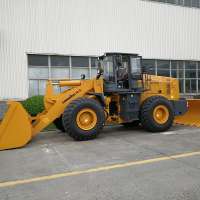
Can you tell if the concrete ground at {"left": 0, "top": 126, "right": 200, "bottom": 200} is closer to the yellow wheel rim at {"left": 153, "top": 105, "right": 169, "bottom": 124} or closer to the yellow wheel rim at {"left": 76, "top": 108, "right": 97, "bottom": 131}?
the yellow wheel rim at {"left": 76, "top": 108, "right": 97, "bottom": 131}

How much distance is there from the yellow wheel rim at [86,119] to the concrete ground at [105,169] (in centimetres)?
50

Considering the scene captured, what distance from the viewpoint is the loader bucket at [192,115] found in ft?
38.4

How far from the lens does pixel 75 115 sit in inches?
→ 344

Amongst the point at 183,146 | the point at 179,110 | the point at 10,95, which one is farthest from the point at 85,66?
the point at 183,146

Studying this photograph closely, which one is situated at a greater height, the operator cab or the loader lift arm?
the operator cab

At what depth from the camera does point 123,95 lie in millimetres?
10055

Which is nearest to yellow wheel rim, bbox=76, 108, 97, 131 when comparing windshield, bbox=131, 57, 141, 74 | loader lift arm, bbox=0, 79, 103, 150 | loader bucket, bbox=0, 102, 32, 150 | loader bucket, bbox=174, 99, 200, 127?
loader lift arm, bbox=0, 79, 103, 150

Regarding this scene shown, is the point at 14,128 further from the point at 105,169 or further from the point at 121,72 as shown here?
the point at 121,72

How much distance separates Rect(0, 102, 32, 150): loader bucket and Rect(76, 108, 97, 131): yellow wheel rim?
1476 millimetres

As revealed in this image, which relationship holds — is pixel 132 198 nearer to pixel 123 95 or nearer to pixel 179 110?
pixel 123 95

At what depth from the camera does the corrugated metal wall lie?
1688 cm

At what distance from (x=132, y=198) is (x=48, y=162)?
8.79ft

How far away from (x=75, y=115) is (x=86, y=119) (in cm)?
44

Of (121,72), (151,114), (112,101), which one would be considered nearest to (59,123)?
(112,101)
